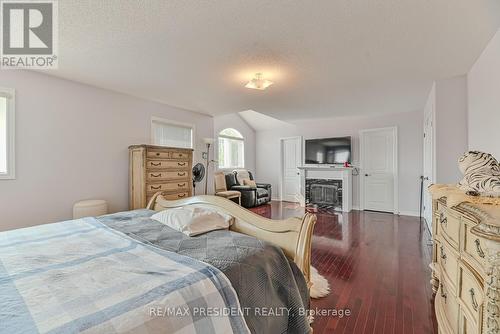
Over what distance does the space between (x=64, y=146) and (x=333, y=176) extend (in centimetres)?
543

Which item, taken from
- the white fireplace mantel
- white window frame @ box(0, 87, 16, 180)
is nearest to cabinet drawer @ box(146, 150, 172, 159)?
white window frame @ box(0, 87, 16, 180)

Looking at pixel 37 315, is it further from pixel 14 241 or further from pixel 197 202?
pixel 197 202

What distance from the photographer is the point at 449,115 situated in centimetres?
296

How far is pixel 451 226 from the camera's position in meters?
1.30

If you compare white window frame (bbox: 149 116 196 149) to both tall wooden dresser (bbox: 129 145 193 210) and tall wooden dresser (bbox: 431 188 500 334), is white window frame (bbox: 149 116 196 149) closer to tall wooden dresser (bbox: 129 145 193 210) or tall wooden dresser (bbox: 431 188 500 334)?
tall wooden dresser (bbox: 129 145 193 210)

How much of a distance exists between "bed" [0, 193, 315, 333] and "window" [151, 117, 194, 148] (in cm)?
274

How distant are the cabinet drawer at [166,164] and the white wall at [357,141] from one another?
12.7 feet

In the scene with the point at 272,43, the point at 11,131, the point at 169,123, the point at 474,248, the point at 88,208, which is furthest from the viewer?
the point at 169,123

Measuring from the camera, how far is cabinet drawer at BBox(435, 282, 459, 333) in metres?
1.24

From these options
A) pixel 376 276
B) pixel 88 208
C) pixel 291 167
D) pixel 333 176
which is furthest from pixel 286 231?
pixel 291 167

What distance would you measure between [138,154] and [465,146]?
4.50 metres

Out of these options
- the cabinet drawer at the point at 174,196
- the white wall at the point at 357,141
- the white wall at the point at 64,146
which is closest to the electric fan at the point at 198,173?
the cabinet drawer at the point at 174,196

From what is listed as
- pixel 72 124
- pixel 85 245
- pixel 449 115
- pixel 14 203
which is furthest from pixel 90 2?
pixel 449 115

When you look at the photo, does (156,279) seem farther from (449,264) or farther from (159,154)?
(159,154)
